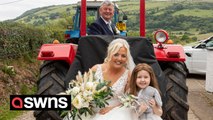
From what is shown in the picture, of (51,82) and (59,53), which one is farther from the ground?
(59,53)

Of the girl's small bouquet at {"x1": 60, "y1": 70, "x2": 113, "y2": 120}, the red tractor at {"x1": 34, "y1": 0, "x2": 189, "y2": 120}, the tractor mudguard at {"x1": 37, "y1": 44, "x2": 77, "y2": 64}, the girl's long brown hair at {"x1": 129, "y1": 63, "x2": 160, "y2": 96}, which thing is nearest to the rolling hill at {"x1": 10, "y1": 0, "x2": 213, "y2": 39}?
the red tractor at {"x1": 34, "y1": 0, "x2": 189, "y2": 120}

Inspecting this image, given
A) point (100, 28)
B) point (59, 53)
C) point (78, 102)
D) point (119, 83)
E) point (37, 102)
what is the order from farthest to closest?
point (100, 28), point (59, 53), point (37, 102), point (119, 83), point (78, 102)

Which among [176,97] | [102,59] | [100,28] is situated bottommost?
[176,97]

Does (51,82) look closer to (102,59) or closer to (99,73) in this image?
(102,59)

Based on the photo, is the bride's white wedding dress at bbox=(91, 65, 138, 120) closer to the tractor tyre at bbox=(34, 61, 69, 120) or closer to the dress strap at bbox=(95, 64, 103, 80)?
the dress strap at bbox=(95, 64, 103, 80)

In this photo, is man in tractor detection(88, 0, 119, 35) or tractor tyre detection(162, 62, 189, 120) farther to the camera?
man in tractor detection(88, 0, 119, 35)

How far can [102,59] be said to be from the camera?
5.29 meters

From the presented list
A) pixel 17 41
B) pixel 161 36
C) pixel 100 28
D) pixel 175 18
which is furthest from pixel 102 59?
pixel 175 18

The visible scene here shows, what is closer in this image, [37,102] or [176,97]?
[37,102]

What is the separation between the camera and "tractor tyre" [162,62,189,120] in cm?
549

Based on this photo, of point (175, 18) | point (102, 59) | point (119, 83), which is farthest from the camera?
point (175, 18)

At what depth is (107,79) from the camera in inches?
187

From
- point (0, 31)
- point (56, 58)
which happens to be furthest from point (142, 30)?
point (0, 31)

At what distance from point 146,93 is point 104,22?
160 cm
